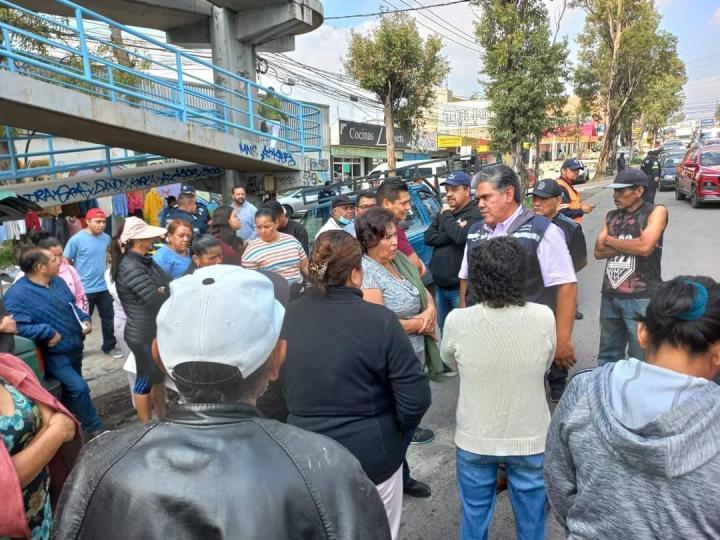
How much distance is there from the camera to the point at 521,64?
1522cm

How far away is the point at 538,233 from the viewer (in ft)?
9.85

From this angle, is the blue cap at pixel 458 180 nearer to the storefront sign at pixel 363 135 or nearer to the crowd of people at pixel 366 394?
the crowd of people at pixel 366 394

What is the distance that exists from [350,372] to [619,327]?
2.75 metres

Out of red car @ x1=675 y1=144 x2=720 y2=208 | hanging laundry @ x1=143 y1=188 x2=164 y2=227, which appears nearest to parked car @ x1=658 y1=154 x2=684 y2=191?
red car @ x1=675 y1=144 x2=720 y2=208

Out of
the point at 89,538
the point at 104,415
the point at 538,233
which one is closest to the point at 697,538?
the point at 89,538

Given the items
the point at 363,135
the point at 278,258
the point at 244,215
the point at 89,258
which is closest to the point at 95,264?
the point at 89,258

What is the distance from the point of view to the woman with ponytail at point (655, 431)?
3.99 ft

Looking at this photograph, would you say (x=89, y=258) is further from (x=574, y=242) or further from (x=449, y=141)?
(x=449, y=141)

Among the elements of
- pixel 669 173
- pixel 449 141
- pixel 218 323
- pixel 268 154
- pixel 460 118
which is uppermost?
pixel 460 118

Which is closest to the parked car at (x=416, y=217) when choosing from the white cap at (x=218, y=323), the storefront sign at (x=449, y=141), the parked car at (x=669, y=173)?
the white cap at (x=218, y=323)

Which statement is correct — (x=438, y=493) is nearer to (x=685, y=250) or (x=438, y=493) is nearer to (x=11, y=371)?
(x=11, y=371)

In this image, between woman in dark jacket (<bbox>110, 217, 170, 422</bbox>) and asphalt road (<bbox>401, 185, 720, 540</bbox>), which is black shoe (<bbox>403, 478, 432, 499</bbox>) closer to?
asphalt road (<bbox>401, 185, 720, 540</bbox>)

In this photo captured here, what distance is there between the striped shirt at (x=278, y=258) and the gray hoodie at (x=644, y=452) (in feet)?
11.5

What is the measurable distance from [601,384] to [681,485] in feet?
0.96
